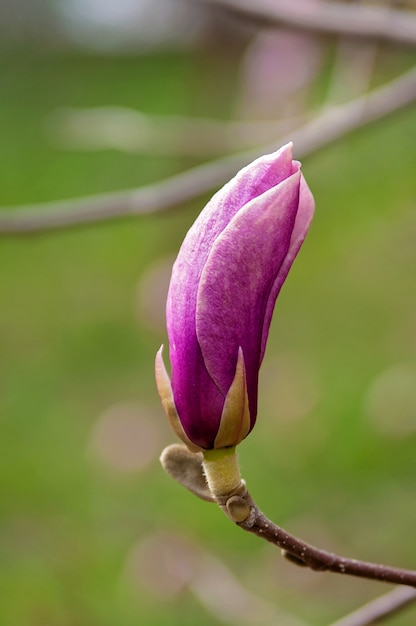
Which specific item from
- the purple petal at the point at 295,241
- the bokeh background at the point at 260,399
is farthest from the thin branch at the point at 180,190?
the purple petal at the point at 295,241

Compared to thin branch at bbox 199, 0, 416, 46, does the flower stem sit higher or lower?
lower

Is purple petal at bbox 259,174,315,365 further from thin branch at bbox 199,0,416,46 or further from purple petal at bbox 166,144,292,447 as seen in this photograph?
thin branch at bbox 199,0,416,46

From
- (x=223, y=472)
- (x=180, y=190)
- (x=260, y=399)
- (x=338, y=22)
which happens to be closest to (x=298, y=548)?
(x=223, y=472)

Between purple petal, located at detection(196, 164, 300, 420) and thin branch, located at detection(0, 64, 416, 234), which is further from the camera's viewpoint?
thin branch, located at detection(0, 64, 416, 234)

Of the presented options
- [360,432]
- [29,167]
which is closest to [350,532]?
[360,432]

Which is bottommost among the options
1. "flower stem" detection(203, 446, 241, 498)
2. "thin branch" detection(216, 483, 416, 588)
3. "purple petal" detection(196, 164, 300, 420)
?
"thin branch" detection(216, 483, 416, 588)

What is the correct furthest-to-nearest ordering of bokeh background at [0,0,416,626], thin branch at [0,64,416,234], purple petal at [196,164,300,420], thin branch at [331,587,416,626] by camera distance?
Answer: bokeh background at [0,0,416,626], thin branch at [0,64,416,234], thin branch at [331,587,416,626], purple petal at [196,164,300,420]

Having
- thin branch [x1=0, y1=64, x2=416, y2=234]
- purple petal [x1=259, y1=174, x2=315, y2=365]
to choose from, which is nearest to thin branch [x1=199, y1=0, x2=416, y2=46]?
thin branch [x1=0, y1=64, x2=416, y2=234]

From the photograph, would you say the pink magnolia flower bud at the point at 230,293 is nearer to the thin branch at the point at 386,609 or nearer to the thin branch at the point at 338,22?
the thin branch at the point at 386,609
